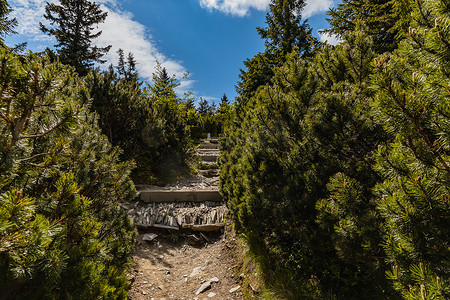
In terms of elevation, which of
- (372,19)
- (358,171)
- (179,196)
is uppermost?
(372,19)

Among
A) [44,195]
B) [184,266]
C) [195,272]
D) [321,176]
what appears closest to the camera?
[44,195]

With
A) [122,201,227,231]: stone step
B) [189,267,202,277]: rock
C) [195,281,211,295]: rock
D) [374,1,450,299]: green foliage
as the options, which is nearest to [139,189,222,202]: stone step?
[122,201,227,231]: stone step

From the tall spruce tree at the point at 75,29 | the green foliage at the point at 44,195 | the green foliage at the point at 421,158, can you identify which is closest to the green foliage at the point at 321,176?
the green foliage at the point at 421,158

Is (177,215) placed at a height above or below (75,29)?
below

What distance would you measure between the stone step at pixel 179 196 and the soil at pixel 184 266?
108cm

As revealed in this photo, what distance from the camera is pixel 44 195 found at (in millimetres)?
1826

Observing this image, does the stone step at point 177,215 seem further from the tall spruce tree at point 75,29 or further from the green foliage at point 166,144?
the tall spruce tree at point 75,29

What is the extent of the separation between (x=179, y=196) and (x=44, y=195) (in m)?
4.48

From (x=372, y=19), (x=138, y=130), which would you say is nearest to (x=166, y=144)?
(x=138, y=130)

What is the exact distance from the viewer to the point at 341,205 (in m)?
1.87

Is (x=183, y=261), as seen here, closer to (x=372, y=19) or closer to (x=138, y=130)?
(x=138, y=130)

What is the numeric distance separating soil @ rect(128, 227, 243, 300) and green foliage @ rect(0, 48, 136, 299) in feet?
4.17

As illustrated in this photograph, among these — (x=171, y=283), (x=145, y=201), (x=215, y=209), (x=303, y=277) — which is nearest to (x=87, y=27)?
(x=145, y=201)

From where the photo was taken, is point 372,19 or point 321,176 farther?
point 372,19
